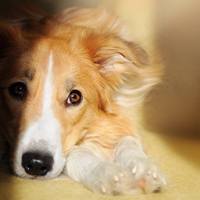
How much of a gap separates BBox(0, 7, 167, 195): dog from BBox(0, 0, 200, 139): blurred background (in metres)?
0.82

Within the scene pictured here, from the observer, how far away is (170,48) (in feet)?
12.0

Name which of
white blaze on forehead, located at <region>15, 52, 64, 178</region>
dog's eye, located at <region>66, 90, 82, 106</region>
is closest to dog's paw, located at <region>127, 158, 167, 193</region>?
white blaze on forehead, located at <region>15, 52, 64, 178</region>

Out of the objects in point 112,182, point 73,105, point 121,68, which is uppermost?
point 121,68

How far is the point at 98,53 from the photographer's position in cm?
242

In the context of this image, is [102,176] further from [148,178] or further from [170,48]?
[170,48]

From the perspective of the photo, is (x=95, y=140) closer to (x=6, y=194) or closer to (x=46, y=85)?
(x=46, y=85)

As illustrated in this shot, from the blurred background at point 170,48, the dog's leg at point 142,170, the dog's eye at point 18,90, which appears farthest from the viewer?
the blurred background at point 170,48

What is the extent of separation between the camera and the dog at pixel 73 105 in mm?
1789

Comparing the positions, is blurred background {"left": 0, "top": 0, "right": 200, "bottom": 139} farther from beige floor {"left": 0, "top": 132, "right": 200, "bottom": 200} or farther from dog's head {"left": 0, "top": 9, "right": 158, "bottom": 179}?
beige floor {"left": 0, "top": 132, "right": 200, "bottom": 200}

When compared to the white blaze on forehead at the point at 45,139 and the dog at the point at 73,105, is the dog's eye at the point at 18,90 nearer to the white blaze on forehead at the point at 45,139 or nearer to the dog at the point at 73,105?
the dog at the point at 73,105

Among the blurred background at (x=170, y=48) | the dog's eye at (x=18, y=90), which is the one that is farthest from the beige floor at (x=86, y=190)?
the blurred background at (x=170, y=48)

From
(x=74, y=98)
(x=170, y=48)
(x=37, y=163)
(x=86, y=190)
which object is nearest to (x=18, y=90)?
(x=74, y=98)

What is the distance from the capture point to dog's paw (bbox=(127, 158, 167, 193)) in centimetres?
172

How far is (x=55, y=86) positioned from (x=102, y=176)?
2.24ft
